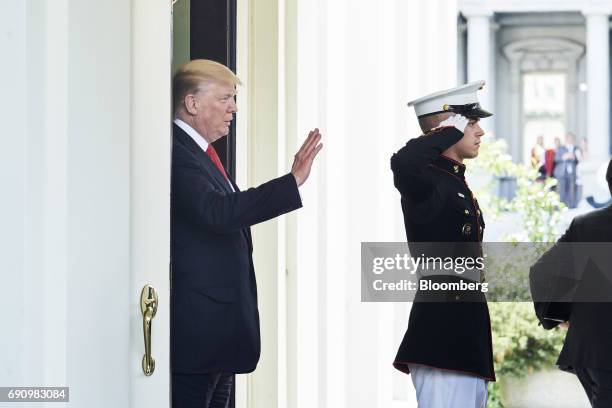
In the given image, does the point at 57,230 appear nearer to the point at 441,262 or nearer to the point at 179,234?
the point at 179,234

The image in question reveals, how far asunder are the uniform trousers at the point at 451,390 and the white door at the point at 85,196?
0.99 meters

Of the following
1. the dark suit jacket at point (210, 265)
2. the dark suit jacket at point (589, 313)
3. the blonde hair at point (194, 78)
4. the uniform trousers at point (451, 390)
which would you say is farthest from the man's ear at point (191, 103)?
the dark suit jacket at point (589, 313)

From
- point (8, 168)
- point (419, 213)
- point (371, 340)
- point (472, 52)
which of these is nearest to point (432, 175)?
point (419, 213)

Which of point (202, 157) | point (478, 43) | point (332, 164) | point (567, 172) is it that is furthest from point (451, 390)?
point (478, 43)

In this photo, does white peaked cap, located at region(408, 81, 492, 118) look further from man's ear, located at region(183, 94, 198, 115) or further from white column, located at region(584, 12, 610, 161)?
white column, located at region(584, 12, 610, 161)

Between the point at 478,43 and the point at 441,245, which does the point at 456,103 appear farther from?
the point at 478,43

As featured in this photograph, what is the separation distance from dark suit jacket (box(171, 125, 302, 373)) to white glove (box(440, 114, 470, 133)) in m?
0.67

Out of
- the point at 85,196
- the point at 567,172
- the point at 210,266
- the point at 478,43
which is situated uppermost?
the point at 478,43

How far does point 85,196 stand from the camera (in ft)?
8.39

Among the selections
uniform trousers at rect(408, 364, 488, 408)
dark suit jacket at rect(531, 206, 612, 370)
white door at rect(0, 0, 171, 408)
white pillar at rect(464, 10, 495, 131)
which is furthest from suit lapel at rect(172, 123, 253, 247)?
white pillar at rect(464, 10, 495, 131)

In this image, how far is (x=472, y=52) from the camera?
2806 cm

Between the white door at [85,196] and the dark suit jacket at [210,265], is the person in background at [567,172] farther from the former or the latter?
the white door at [85,196]

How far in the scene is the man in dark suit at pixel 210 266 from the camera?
3.11m

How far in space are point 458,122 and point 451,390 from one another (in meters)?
0.79
